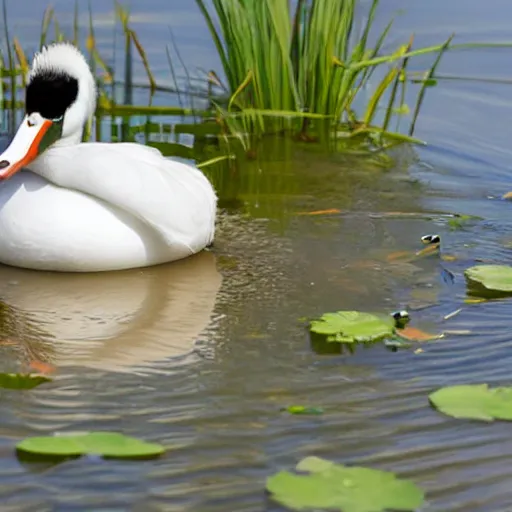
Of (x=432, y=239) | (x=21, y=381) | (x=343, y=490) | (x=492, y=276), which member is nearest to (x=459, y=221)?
(x=432, y=239)

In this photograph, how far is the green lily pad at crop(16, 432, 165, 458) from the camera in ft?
9.62

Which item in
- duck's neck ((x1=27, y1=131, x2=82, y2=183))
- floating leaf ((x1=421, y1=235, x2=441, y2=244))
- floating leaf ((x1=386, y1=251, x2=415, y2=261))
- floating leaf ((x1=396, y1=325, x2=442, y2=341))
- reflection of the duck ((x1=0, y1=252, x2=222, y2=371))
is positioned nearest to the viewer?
reflection of the duck ((x1=0, y1=252, x2=222, y2=371))

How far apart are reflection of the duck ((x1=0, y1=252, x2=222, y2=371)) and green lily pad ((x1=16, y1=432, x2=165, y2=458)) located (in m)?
0.54

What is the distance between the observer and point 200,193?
15.3 ft

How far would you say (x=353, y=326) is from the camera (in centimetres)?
380

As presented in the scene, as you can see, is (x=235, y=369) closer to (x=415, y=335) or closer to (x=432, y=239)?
(x=415, y=335)

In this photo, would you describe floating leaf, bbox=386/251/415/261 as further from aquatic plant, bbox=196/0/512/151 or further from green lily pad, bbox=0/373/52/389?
green lily pad, bbox=0/373/52/389

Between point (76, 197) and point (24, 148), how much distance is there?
0.26 m

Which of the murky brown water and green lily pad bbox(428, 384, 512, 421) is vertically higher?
green lily pad bbox(428, 384, 512, 421)

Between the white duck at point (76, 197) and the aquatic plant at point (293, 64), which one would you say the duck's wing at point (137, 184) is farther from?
the aquatic plant at point (293, 64)

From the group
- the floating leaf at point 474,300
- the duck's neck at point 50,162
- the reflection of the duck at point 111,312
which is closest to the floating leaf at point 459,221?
the floating leaf at point 474,300

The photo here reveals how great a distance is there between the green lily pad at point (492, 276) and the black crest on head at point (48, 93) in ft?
5.24

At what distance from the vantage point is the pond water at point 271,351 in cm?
289

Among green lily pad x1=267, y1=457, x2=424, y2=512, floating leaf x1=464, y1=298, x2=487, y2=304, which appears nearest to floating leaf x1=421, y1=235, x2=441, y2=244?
floating leaf x1=464, y1=298, x2=487, y2=304
